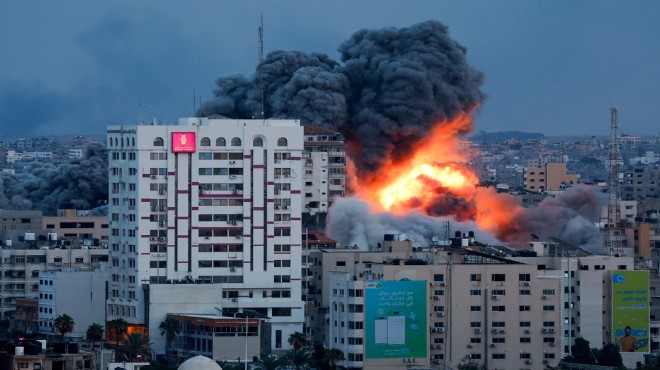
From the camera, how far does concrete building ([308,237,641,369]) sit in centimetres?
8619

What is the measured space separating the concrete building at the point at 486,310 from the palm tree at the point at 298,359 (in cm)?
234

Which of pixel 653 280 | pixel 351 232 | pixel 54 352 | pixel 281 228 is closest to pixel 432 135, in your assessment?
pixel 351 232

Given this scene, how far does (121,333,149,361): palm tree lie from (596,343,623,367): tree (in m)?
16.1

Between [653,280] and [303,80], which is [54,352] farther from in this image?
[303,80]

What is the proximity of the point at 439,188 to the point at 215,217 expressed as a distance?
30236 millimetres

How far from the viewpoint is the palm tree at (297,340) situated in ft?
289

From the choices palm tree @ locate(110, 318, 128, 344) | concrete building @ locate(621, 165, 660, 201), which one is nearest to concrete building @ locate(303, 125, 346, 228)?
palm tree @ locate(110, 318, 128, 344)

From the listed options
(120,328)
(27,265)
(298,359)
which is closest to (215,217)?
(120,328)

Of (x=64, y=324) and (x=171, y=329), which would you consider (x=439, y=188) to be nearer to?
(x=64, y=324)

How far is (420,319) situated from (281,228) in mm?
9616

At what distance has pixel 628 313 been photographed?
296 ft

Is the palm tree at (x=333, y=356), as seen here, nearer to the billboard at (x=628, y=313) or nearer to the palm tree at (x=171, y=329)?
the palm tree at (x=171, y=329)

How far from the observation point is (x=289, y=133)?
9475 cm

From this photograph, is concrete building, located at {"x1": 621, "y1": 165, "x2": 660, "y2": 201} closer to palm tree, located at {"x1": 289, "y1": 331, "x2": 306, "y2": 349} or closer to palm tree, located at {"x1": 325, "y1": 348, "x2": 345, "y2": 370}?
palm tree, located at {"x1": 289, "y1": 331, "x2": 306, "y2": 349}
